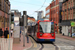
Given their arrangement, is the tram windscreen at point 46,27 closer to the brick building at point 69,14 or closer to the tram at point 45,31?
the tram at point 45,31

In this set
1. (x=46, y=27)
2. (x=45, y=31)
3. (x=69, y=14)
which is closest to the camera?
(x=45, y=31)

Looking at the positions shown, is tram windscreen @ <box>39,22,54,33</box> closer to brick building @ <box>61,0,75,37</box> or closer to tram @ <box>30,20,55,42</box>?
tram @ <box>30,20,55,42</box>

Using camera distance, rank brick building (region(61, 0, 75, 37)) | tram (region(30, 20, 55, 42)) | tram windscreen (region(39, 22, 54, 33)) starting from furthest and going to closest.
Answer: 1. brick building (region(61, 0, 75, 37))
2. tram windscreen (region(39, 22, 54, 33))
3. tram (region(30, 20, 55, 42))

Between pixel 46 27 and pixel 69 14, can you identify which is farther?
pixel 69 14

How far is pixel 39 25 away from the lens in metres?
20.9

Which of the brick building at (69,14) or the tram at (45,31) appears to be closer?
the tram at (45,31)

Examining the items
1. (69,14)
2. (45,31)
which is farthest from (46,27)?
(69,14)

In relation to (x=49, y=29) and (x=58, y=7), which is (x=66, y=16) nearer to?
→ (x=58, y=7)

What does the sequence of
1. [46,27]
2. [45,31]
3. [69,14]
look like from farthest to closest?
[69,14]
[46,27]
[45,31]

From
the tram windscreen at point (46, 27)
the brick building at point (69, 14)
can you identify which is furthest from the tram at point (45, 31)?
the brick building at point (69, 14)

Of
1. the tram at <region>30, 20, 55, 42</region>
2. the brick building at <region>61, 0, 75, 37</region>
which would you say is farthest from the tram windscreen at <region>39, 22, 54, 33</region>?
the brick building at <region>61, 0, 75, 37</region>

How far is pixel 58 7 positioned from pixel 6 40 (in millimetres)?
71352

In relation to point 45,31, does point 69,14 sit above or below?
above

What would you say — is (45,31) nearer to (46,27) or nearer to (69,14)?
(46,27)
